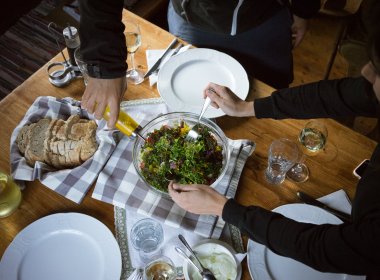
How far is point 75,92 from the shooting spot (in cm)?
144

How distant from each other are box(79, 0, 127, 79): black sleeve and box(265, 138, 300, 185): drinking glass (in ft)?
1.90

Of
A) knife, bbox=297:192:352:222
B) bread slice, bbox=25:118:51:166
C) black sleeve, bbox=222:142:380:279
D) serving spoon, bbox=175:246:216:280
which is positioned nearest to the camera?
black sleeve, bbox=222:142:380:279

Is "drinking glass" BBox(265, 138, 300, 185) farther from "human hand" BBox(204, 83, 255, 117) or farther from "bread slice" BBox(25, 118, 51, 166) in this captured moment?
"bread slice" BBox(25, 118, 51, 166)

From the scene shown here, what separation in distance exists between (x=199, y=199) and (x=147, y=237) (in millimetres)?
218

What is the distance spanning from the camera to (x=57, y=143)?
124 centimetres

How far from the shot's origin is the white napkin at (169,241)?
1.09 m

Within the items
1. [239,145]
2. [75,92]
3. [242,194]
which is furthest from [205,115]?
[75,92]

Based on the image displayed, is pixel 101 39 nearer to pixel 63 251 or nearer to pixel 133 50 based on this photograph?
pixel 133 50

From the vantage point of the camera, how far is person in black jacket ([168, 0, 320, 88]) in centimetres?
163

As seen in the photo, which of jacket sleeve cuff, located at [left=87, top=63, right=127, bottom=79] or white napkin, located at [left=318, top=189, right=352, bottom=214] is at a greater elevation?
jacket sleeve cuff, located at [left=87, top=63, right=127, bottom=79]

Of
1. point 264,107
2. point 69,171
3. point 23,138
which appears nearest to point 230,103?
point 264,107

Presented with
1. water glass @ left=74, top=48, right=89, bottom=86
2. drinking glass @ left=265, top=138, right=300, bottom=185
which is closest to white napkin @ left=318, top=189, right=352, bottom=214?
drinking glass @ left=265, top=138, right=300, bottom=185

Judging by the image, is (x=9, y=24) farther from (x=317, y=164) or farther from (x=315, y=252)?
(x=315, y=252)

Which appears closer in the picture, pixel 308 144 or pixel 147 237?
pixel 147 237
